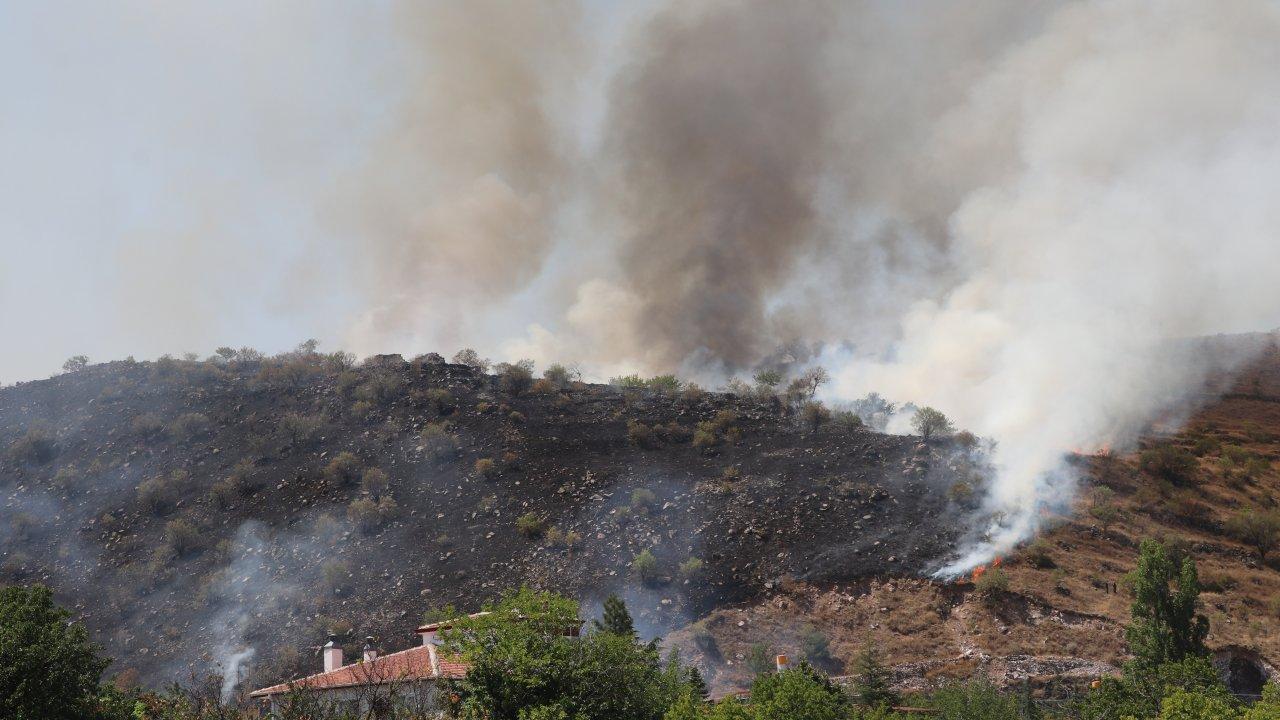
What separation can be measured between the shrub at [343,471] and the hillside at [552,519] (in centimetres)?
15

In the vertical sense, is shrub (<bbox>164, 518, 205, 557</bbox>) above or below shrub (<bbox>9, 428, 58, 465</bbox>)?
below

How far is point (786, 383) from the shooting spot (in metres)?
81.4

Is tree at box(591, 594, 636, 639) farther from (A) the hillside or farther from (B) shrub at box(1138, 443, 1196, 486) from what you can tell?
(B) shrub at box(1138, 443, 1196, 486)

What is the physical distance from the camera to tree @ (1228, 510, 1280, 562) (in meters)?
49.1

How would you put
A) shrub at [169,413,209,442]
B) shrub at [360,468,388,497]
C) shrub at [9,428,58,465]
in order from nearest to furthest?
shrub at [360,468,388,497], shrub at [9,428,58,465], shrub at [169,413,209,442]

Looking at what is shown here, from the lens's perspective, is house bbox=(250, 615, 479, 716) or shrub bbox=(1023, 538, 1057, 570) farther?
shrub bbox=(1023, 538, 1057, 570)


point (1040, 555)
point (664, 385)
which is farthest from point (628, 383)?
point (1040, 555)

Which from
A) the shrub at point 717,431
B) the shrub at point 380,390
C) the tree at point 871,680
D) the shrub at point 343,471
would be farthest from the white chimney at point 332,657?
the shrub at point 380,390

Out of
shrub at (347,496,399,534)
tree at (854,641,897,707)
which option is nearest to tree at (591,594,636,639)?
tree at (854,641,897,707)

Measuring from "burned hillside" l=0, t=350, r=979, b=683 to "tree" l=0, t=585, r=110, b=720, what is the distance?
57.8 ft

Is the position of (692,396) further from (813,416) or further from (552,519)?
(552,519)

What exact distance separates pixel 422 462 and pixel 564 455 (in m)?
9.79

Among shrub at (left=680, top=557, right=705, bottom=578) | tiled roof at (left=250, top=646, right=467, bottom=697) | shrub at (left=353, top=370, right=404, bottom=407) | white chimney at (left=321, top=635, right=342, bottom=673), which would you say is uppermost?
shrub at (left=353, top=370, right=404, bottom=407)

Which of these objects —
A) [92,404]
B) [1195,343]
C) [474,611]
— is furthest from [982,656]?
[92,404]
